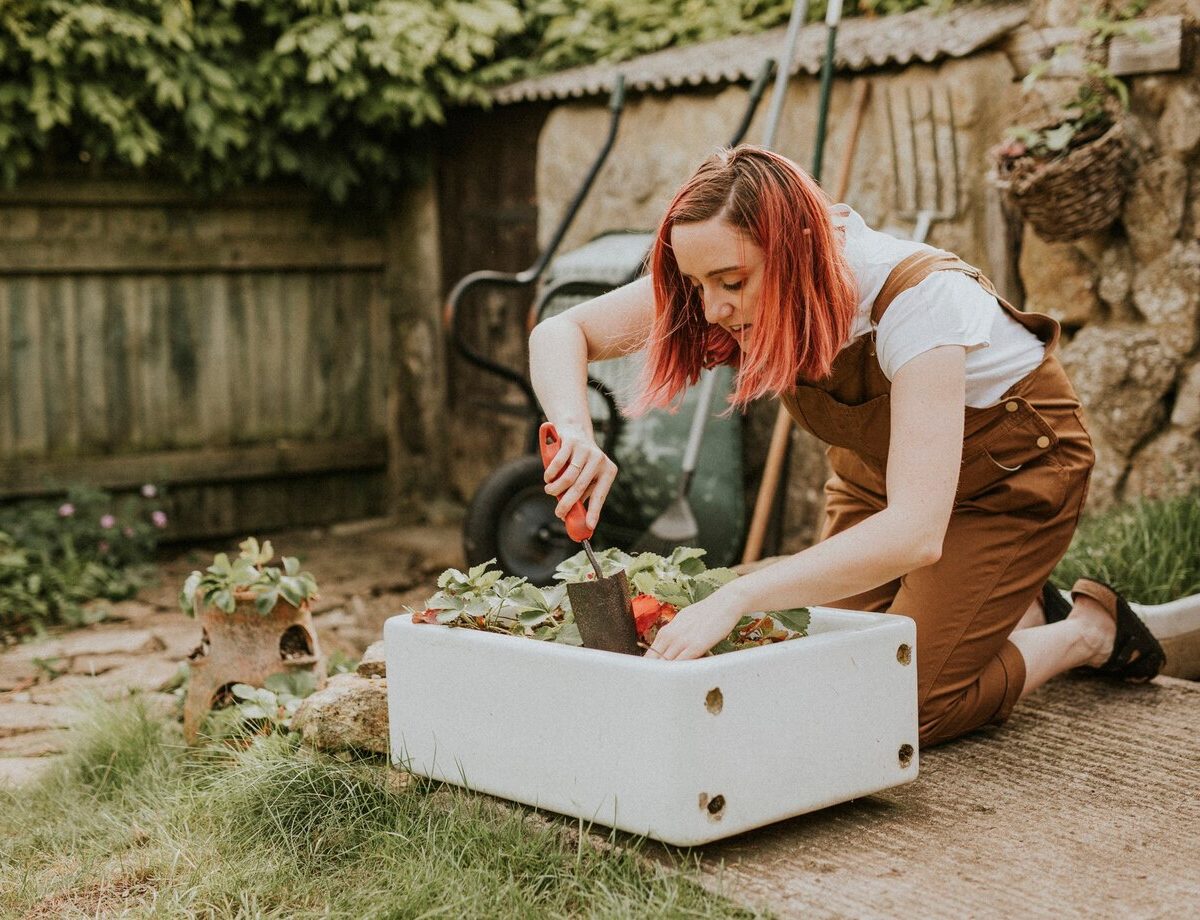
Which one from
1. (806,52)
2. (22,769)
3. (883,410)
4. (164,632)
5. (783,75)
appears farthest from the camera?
(806,52)

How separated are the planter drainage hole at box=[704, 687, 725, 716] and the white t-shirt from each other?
1.77 feet

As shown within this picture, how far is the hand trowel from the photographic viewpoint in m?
1.91

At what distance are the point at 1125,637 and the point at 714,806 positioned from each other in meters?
1.18

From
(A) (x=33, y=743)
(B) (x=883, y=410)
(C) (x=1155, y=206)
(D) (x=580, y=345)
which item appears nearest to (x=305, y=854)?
(D) (x=580, y=345)

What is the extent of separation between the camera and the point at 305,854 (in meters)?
2.06

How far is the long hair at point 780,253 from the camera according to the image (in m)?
1.93

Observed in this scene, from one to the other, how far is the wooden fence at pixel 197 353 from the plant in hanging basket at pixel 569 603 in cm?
396

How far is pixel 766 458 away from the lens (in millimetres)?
4586

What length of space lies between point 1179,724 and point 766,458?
7.29ft

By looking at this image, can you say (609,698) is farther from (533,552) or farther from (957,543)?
(533,552)

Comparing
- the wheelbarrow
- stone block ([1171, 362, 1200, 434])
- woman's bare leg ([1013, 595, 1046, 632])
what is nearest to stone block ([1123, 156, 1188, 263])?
stone block ([1171, 362, 1200, 434])

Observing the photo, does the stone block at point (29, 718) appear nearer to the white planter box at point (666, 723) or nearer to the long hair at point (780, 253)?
the white planter box at point (666, 723)

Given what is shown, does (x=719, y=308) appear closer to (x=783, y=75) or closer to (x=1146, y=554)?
(x=1146, y=554)

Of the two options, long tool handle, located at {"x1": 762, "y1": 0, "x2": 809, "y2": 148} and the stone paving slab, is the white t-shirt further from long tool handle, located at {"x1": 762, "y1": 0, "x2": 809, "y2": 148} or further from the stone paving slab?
long tool handle, located at {"x1": 762, "y1": 0, "x2": 809, "y2": 148}
